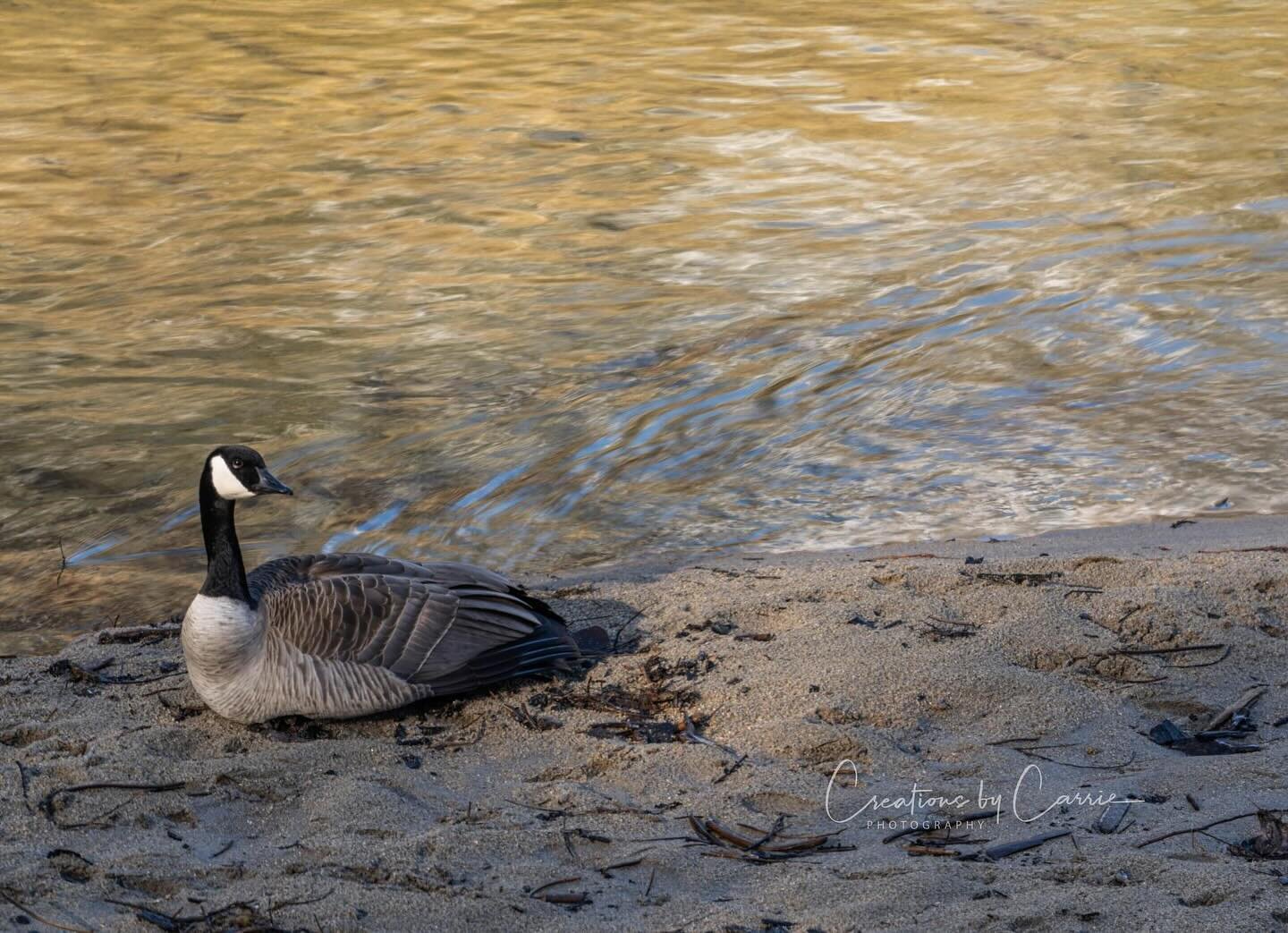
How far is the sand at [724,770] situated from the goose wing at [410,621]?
181 millimetres

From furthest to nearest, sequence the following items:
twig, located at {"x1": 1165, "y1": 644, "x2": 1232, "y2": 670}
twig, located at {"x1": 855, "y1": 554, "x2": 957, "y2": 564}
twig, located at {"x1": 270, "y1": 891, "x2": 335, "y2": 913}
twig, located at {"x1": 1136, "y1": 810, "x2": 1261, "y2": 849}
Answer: twig, located at {"x1": 855, "y1": 554, "x2": 957, "y2": 564} → twig, located at {"x1": 1165, "y1": 644, "x2": 1232, "y2": 670} → twig, located at {"x1": 1136, "y1": 810, "x2": 1261, "y2": 849} → twig, located at {"x1": 270, "y1": 891, "x2": 335, "y2": 913}

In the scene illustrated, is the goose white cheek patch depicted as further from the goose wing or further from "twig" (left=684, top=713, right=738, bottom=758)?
"twig" (left=684, top=713, right=738, bottom=758)

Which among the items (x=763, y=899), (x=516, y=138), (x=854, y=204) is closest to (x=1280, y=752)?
(x=763, y=899)

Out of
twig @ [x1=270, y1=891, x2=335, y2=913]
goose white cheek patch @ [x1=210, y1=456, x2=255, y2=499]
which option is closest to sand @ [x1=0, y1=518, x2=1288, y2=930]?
twig @ [x1=270, y1=891, x2=335, y2=913]

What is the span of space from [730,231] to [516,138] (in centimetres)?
416

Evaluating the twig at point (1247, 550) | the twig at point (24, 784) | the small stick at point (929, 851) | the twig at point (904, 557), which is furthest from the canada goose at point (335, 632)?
the twig at point (1247, 550)

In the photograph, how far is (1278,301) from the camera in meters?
11.1

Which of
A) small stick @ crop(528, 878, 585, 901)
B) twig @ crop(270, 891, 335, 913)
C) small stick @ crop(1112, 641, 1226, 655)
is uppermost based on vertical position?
twig @ crop(270, 891, 335, 913)

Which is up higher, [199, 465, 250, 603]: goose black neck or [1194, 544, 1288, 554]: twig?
[199, 465, 250, 603]: goose black neck

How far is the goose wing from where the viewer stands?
562 centimetres

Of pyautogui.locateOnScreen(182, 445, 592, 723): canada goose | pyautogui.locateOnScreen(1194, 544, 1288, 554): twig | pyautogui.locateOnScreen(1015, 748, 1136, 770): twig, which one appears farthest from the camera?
pyautogui.locateOnScreen(1194, 544, 1288, 554): twig

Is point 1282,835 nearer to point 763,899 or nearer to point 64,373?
point 763,899

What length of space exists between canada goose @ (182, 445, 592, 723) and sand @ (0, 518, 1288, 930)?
0.51 ft

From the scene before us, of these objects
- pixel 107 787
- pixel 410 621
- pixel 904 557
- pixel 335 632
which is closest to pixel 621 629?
pixel 410 621
